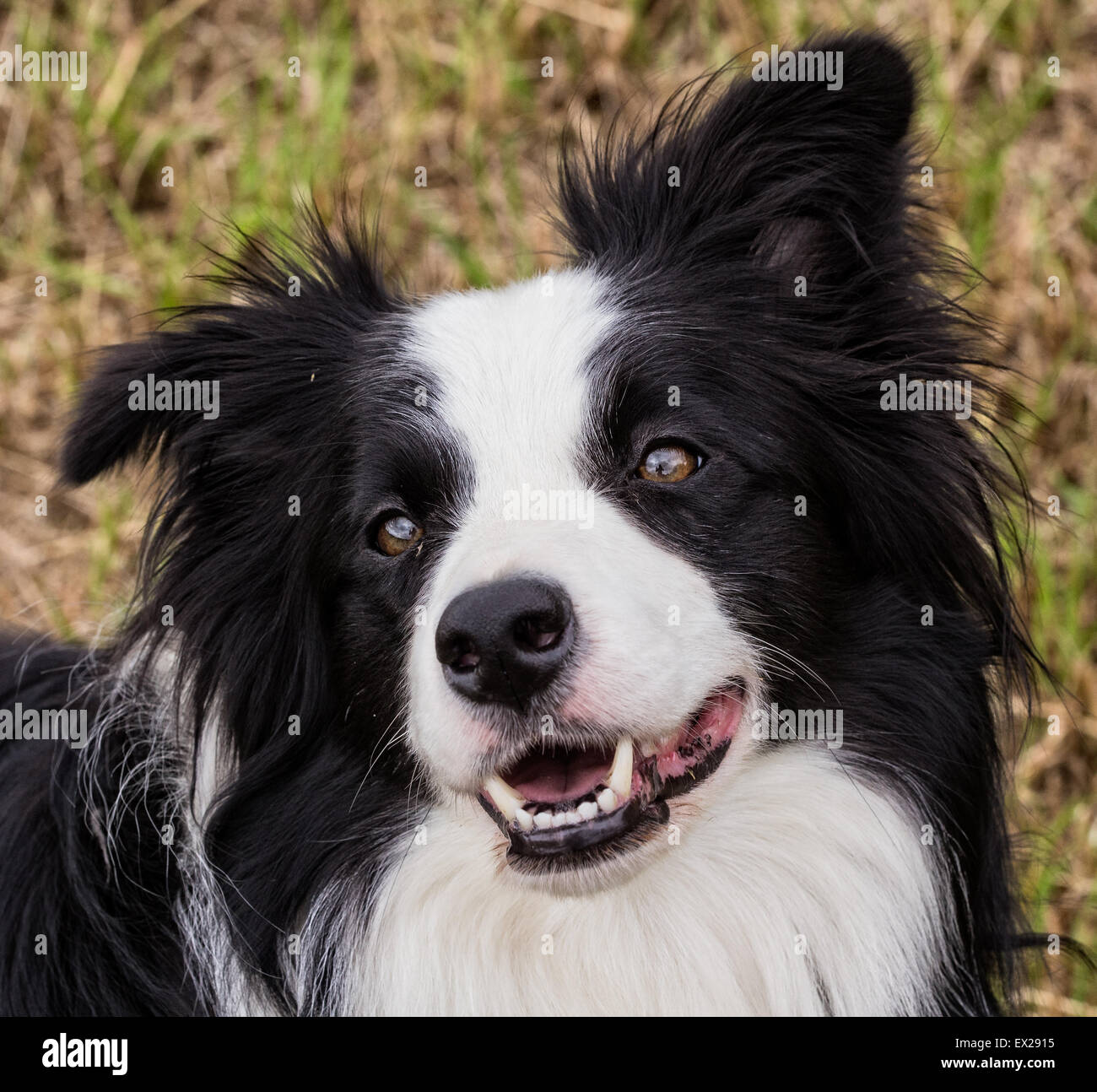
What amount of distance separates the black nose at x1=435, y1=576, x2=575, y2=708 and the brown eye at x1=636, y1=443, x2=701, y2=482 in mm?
474

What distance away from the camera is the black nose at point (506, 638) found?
2.79 m

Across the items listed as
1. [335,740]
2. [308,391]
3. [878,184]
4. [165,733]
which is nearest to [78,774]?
[165,733]

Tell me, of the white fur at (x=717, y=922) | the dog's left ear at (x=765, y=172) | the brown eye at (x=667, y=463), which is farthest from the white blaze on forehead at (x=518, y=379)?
the white fur at (x=717, y=922)

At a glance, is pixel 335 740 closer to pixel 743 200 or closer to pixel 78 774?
pixel 78 774

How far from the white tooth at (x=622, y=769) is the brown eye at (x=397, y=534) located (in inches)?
28.2

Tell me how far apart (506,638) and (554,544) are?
0.25 metres

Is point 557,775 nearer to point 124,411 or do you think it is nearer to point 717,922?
point 717,922

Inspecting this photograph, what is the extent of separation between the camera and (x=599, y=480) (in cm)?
317

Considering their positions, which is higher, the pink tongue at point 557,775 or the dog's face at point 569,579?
the dog's face at point 569,579

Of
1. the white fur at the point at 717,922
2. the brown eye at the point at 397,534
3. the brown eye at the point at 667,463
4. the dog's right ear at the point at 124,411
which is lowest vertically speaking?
the white fur at the point at 717,922

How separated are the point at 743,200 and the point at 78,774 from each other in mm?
2167

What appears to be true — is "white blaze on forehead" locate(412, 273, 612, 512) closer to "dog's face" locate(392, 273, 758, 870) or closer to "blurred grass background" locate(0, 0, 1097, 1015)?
"dog's face" locate(392, 273, 758, 870)

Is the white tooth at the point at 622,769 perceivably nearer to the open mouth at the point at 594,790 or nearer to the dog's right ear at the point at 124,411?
the open mouth at the point at 594,790

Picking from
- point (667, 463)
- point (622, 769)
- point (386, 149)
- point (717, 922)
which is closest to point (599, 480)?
point (667, 463)
